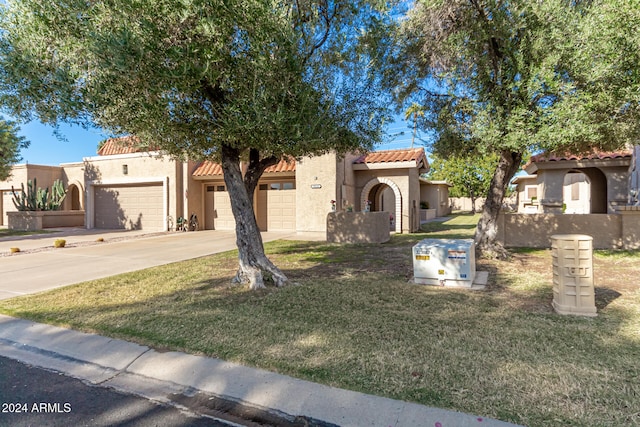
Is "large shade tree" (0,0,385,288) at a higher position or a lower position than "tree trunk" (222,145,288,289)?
higher

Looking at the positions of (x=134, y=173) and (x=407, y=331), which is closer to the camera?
(x=407, y=331)

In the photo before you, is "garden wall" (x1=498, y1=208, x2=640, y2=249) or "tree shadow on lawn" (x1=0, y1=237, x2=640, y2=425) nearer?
"tree shadow on lawn" (x1=0, y1=237, x2=640, y2=425)

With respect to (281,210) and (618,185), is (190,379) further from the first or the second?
(618,185)

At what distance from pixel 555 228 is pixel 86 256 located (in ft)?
48.1

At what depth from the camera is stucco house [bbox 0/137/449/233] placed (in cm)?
1584

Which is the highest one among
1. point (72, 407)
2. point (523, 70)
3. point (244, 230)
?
point (523, 70)

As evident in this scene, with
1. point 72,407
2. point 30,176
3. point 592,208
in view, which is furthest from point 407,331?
point 30,176

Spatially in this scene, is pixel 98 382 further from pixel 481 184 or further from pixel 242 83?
pixel 481 184

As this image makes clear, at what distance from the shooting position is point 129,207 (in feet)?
63.3

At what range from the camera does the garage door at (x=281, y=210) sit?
17.3m

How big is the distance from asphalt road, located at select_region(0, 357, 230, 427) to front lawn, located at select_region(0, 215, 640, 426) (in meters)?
0.84

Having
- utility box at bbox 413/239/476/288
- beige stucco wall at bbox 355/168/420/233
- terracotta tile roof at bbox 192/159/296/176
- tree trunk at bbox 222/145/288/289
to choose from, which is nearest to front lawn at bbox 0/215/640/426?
utility box at bbox 413/239/476/288

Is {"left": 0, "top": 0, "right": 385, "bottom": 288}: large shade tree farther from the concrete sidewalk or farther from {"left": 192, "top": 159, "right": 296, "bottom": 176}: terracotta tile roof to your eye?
{"left": 192, "top": 159, "right": 296, "bottom": 176}: terracotta tile roof

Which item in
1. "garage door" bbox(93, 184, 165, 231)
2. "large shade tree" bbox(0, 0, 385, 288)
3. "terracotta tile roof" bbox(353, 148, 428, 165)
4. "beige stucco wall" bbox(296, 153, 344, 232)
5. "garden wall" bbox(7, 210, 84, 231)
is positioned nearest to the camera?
"large shade tree" bbox(0, 0, 385, 288)
